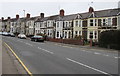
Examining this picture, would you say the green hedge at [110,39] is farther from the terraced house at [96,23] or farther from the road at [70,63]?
the terraced house at [96,23]

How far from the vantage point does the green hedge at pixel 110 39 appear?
97.4 ft

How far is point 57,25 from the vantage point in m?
62.2

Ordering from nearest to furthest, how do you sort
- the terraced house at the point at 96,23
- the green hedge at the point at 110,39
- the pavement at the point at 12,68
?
1. the pavement at the point at 12,68
2. the green hedge at the point at 110,39
3. the terraced house at the point at 96,23

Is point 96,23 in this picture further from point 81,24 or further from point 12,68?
point 12,68

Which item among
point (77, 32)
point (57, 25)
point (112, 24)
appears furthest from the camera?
point (57, 25)

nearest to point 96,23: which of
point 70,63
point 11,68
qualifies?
point 70,63

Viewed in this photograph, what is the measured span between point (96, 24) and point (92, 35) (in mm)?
2742

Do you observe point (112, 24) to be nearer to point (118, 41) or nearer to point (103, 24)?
point (103, 24)

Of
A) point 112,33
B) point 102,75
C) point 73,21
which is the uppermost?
point 73,21

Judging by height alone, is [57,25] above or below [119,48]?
above

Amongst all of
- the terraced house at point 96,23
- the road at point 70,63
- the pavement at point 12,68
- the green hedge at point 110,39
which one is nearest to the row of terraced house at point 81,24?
the terraced house at point 96,23

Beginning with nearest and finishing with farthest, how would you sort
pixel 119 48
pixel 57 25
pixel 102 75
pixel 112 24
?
pixel 102 75, pixel 119 48, pixel 112 24, pixel 57 25

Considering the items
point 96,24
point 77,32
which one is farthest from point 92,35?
point 77,32

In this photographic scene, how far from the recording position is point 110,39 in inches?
1227
